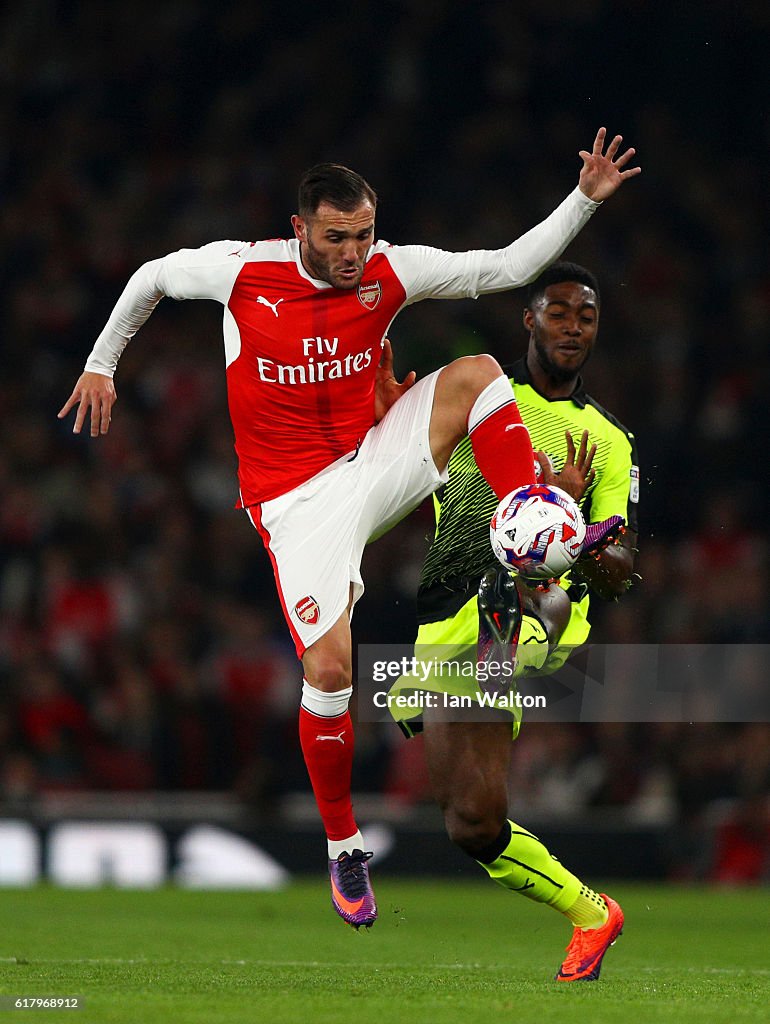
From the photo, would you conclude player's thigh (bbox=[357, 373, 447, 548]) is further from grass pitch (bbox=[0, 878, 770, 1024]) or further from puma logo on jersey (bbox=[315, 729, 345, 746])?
grass pitch (bbox=[0, 878, 770, 1024])

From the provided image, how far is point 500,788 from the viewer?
20.4 ft

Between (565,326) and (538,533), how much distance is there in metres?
1.20

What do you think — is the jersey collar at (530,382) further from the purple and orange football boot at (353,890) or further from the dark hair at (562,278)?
the purple and orange football boot at (353,890)

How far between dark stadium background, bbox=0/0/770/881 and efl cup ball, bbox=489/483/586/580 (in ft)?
17.2

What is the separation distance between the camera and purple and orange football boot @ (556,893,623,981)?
19.5 feet

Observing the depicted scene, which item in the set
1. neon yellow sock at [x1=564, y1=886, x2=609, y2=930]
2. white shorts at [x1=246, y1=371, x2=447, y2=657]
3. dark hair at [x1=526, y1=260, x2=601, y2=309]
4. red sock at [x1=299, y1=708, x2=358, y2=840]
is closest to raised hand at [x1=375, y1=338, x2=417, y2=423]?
white shorts at [x1=246, y1=371, x2=447, y2=657]

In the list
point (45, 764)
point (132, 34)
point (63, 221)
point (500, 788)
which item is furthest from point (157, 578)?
point (500, 788)

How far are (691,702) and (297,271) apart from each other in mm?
5947

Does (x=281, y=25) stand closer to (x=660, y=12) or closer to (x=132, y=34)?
→ (x=132, y=34)

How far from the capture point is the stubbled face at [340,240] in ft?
19.0

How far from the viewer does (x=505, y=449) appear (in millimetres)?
5949

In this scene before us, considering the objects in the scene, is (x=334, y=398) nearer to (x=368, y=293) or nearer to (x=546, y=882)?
(x=368, y=293)

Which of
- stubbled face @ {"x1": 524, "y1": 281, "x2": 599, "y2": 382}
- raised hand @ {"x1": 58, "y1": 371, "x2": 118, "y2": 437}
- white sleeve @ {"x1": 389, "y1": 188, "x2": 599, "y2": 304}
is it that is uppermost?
white sleeve @ {"x1": 389, "y1": 188, "x2": 599, "y2": 304}

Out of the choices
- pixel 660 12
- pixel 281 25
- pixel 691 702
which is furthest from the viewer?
pixel 281 25
